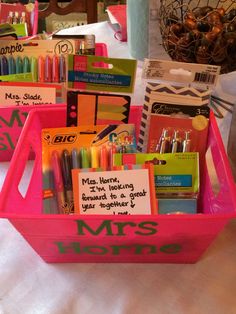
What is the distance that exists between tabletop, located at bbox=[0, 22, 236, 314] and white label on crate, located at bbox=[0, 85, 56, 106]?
234 mm

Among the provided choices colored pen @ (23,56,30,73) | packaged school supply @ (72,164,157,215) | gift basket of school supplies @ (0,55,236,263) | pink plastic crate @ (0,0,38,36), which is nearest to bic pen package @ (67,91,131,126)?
gift basket of school supplies @ (0,55,236,263)

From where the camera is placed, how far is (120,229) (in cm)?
36

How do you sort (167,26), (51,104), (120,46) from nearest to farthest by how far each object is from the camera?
(51,104), (167,26), (120,46)

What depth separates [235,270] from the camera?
17.0 inches

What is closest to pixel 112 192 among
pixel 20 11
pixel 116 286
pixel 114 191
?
pixel 114 191

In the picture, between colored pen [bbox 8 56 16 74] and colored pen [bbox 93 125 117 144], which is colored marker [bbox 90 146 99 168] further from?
colored pen [bbox 8 56 16 74]

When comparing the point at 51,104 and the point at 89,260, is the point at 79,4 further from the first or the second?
the point at 89,260

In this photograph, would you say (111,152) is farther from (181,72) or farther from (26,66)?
(26,66)

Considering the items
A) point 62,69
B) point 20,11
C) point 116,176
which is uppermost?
point 20,11

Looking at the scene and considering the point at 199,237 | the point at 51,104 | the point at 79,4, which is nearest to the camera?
the point at 199,237

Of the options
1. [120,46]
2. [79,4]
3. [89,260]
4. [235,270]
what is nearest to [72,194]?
[89,260]

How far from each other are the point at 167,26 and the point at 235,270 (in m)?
0.45

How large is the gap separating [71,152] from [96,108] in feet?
0.23

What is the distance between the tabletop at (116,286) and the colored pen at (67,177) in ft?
0.24
